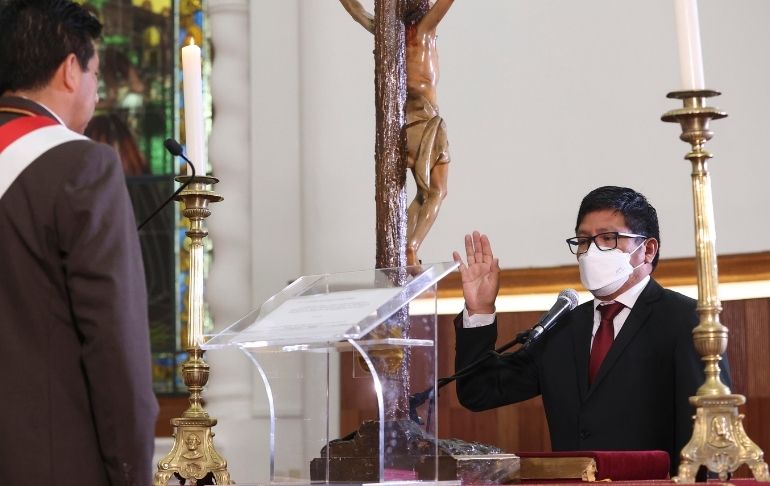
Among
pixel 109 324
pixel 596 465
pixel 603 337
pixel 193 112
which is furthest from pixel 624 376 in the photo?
pixel 109 324

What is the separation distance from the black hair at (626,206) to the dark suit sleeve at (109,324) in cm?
168

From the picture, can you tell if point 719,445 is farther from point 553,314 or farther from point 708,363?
point 553,314

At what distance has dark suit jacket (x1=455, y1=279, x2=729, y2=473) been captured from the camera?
3.36 meters

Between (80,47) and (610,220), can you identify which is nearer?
(80,47)

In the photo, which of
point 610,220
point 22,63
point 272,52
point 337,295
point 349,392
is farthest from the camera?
point 272,52

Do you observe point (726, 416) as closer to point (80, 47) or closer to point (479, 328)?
point (479, 328)

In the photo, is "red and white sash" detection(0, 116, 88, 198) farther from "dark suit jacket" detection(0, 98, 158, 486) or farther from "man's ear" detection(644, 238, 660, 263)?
"man's ear" detection(644, 238, 660, 263)

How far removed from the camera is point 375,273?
2834 millimetres

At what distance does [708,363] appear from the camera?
2.66 metres

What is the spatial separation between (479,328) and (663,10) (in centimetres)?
261

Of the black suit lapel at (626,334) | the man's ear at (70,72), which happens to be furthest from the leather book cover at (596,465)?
the man's ear at (70,72)

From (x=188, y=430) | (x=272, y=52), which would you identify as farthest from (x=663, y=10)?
(x=188, y=430)

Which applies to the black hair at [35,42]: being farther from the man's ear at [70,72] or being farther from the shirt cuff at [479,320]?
the shirt cuff at [479,320]

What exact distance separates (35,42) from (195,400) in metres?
1.27
